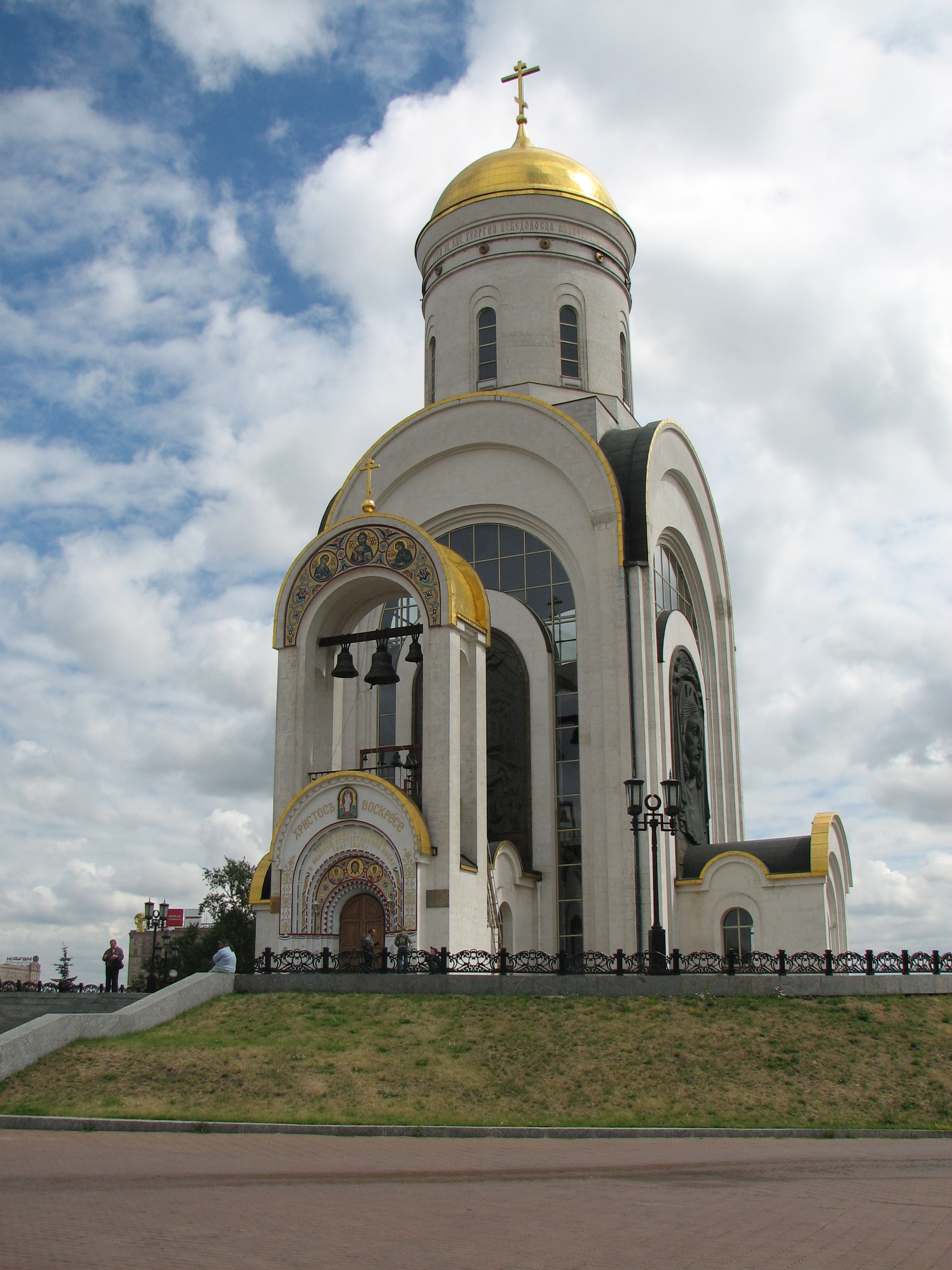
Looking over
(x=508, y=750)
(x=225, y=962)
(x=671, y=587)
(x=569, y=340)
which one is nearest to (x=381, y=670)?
(x=508, y=750)

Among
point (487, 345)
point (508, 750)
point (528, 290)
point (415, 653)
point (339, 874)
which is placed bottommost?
point (339, 874)

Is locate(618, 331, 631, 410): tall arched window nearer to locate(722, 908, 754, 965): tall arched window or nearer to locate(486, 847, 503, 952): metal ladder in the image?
locate(722, 908, 754, 965): tall arched window

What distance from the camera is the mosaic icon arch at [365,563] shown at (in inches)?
816

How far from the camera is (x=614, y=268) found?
95.3 feet

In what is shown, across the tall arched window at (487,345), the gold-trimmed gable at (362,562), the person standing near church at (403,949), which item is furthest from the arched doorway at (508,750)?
the tall arched window at (487,345)

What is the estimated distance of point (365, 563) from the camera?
21578 millimetres

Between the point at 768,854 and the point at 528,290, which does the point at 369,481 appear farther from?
the point at 768,854

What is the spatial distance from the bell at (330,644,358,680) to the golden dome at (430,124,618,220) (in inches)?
503

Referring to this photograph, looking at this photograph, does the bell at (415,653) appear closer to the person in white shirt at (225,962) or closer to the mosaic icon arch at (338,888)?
the mosaic icon arch at (338,888)

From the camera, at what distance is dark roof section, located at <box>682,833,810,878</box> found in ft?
72.1

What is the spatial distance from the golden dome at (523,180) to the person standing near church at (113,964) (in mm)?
18596

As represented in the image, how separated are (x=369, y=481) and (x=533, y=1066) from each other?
1292 cm

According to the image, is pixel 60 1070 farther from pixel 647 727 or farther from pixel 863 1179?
pixel 647 727

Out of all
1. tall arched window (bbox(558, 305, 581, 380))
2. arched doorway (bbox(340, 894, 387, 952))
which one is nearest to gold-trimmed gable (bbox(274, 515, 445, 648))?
arched doorway (bbox(340, 894, 387, 952))
